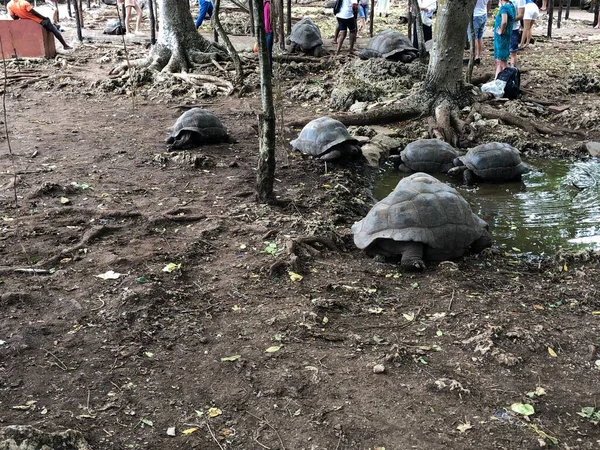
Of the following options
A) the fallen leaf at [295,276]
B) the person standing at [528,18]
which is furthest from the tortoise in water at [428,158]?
the person standing at [528,18]

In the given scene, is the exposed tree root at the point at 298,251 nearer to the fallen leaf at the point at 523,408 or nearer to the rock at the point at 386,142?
the fallen leaf at the point at 523,408

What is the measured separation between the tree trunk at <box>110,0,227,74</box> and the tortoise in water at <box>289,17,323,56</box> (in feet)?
8.06

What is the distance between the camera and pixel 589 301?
463 cm

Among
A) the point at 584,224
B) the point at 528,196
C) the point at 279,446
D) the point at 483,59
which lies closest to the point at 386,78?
the point at 483,59

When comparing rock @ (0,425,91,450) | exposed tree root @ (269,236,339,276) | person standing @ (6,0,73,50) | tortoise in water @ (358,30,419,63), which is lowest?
exposed tree root @ (269,236,339,276)

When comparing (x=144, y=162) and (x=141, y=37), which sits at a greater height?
(x=141, y=37)

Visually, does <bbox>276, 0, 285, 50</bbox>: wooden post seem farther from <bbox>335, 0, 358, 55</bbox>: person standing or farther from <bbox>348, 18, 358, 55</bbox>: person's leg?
<bbox>348, 18, 358, 55</bbox>: person's leg

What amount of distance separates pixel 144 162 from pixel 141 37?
11307mm

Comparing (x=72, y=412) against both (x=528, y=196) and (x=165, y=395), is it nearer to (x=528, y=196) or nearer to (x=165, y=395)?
(x=165, y=395)

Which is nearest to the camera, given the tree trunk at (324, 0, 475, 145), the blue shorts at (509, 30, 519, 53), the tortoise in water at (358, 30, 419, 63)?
the tree trunk at (324, 0, 475, 145)

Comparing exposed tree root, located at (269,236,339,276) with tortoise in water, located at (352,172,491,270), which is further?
tortoise in water, located at (352,172,491,270)

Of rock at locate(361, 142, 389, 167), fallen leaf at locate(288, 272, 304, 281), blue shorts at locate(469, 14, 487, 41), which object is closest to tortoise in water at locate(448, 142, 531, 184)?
rock at locate(361, 142, 389, 167)

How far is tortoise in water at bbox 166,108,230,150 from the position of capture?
839 centimetres

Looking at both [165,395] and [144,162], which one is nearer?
[165,395]
